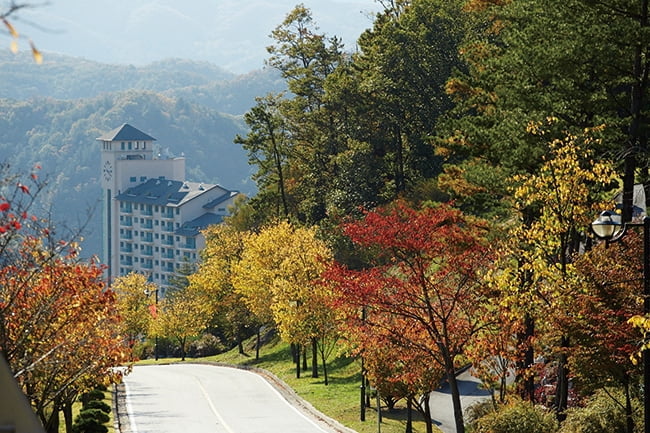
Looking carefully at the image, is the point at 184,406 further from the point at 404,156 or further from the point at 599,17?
the point at 404,156

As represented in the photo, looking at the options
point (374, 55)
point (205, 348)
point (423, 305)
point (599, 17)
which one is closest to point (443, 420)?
point (423, 305)

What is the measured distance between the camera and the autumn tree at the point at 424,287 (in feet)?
78.0

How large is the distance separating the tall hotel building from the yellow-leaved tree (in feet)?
347

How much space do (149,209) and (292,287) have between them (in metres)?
125

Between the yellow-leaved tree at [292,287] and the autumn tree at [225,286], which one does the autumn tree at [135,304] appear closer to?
the autumn tree at [225,286]

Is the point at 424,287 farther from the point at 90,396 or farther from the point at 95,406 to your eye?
the point at 90,396

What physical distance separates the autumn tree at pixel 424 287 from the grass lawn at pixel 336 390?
524cm

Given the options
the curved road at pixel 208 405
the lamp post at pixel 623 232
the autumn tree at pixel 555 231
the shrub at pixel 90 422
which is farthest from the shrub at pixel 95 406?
the lamp post at pixel 623 232

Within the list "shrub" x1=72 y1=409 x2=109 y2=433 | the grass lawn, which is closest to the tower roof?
the grass lawn

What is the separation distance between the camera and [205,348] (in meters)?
66.8

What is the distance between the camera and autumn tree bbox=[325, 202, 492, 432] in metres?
23.8

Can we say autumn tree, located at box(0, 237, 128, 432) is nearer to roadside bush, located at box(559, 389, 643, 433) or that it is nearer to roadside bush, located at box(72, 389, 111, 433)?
roadside bush, located at box(72, 389, 111, 433)

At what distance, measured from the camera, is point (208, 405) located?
36281mm

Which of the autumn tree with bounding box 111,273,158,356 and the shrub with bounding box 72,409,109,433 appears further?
the autumn tree with bounding box 111,273,158,356
